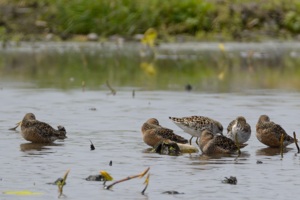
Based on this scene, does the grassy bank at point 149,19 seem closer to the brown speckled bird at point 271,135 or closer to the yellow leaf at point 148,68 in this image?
the yellow leaf at point 148,68

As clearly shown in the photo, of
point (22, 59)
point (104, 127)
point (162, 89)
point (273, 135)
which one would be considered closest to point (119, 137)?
point (104, 127)

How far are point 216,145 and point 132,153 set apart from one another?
1.11 m

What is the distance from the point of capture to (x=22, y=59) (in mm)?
31172

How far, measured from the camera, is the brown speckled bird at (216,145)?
516 inches

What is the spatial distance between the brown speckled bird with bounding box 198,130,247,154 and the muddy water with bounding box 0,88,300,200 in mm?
216

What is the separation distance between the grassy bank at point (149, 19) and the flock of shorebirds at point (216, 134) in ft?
83.3

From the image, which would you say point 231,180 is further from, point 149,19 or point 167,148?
point 149,19

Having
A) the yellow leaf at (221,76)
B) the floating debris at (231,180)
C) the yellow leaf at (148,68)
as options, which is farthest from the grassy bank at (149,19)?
the floating debris at (231,180)

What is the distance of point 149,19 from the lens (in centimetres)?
4006

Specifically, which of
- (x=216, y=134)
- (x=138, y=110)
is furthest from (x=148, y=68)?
(x=216, y=134)

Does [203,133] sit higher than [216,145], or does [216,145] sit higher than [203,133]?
[203,133]

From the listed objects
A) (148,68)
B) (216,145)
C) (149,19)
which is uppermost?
(149,19)

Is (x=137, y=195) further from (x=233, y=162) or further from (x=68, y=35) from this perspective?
(x=68, y=35)

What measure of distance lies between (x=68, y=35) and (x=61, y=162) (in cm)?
2781
